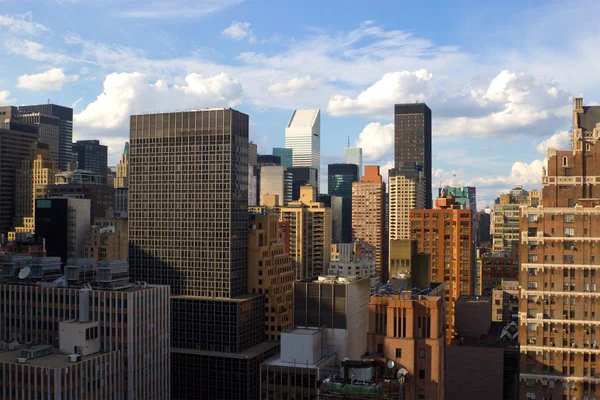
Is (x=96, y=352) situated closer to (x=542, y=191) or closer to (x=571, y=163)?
(x=542, y=191)

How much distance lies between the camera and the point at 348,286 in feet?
486

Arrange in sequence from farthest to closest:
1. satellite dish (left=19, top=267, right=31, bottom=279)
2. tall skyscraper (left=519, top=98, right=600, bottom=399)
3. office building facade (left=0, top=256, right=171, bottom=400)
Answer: satellite dish (left=19, top=267, right=31, bottom=279) < office building facade (left=0, top=256, right=171, bottom=400) < tall skyscraper (left=519, top=98, right=600, bottom=399)

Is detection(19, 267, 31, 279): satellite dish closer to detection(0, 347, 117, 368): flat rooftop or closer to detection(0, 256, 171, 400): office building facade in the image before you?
detection(0, 256, 171, 400): office building facade

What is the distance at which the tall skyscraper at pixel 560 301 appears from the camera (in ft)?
471

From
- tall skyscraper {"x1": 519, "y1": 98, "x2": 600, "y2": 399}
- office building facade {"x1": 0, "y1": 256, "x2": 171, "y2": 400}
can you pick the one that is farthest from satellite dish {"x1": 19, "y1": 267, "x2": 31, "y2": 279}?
tall skyscraper {"x1": 519, "y1": 98, "x2": 600, "y2": 399}

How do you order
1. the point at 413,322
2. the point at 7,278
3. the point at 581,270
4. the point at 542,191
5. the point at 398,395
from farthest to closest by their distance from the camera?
the point at 7,278
the point at 542,191
the point at 581,270
the point at 413,322
the point at 398,395

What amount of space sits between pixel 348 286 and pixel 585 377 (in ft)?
176

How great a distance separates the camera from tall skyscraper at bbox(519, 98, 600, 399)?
5655 inches

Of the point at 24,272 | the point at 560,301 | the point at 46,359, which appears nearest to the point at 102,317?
the point at 46,359

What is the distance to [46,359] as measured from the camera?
13988 centimetres

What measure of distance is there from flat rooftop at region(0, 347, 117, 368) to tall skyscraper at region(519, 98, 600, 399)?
9138cm

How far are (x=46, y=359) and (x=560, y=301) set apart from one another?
109752 mm

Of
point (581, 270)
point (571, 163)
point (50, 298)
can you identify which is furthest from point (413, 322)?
point (50, 298)

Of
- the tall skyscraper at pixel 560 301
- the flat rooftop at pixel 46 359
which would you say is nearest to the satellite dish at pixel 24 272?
the flat rooftop at pixel 46 359
